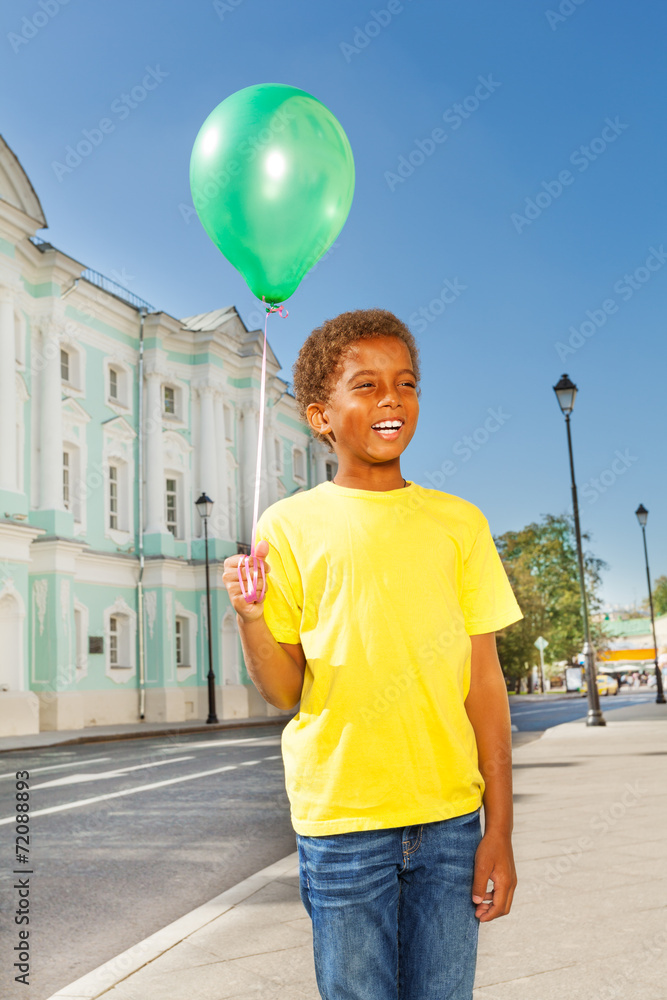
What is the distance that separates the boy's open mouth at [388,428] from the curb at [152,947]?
2.74 metres

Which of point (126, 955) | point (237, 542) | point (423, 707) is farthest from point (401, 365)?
point (237, 542)

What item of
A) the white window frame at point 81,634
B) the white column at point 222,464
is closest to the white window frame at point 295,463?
the white column at point 222,464

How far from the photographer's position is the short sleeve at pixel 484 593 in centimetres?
212

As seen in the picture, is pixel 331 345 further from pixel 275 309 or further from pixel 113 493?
pixel 113 493

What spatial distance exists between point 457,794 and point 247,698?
3342 centimetres

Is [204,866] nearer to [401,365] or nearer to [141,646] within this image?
[401,365]

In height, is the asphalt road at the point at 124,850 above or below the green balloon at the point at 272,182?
below

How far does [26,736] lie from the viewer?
75.9ft

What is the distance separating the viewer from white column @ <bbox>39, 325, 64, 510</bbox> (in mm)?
26688

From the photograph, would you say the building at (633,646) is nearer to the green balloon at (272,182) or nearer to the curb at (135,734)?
the curb at (135,734)

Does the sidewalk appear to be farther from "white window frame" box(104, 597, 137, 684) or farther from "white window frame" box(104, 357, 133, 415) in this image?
"white window frame" box(104, 357, 133, 415)

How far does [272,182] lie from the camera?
2.49 metres

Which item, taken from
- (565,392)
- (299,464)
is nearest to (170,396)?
(299,464)

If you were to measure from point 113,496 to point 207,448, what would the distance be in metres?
4.54
